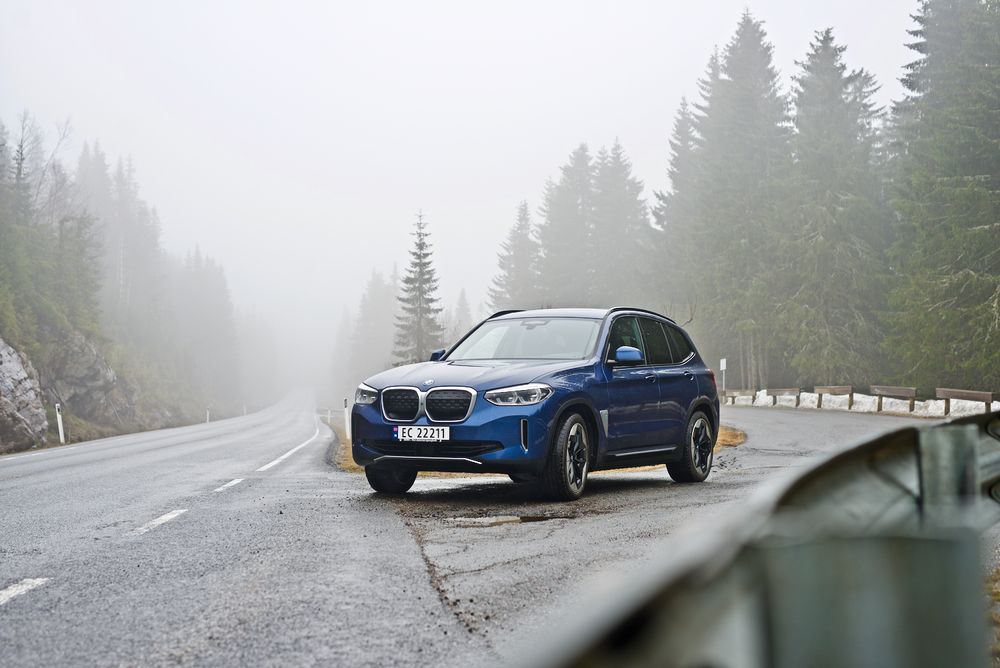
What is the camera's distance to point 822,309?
41.6m

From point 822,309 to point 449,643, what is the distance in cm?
4075

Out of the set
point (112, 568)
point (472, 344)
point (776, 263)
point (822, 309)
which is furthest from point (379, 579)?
point (776, 263)

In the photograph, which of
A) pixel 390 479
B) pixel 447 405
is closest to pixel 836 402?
pixel 390 479

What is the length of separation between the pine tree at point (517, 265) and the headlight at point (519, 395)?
224 ft

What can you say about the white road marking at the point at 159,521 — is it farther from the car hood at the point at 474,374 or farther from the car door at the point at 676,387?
the car door at the point at 676,387

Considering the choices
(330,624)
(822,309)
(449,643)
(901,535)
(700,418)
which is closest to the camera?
(901,535)

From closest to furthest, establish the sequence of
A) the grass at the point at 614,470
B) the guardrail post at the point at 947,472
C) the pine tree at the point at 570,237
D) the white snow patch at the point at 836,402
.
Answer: the guardrail post at the point at 947,472 → the grass at the point at 614,470 → the white snow patch at the point at 836,402 → the pine tree at the point at 570,237

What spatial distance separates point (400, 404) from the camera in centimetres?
863

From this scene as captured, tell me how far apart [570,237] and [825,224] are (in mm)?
30555

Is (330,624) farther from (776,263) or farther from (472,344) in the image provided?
(776,263)

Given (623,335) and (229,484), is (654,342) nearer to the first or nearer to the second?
(623,335)

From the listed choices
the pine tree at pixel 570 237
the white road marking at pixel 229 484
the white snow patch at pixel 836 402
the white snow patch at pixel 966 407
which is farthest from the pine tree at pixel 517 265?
the white road marking at pixel 229 484

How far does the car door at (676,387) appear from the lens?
1019cm

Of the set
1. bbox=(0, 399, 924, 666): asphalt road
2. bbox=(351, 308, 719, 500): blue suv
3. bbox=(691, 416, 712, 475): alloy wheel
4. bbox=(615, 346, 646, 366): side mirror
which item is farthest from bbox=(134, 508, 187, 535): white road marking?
bbox=(691, 416, 712, 475): alloy wheel
